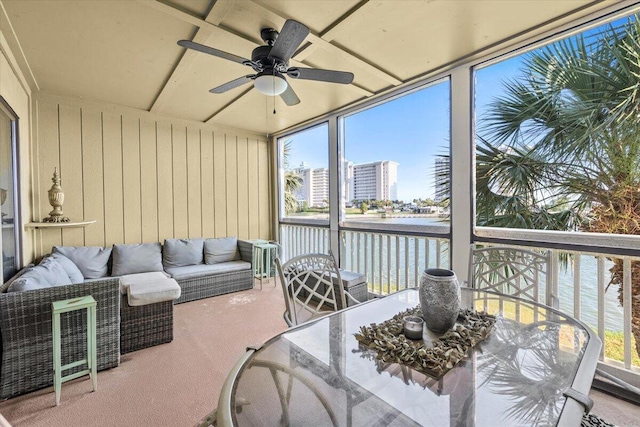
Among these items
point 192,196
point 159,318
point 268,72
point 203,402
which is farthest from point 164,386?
point 192,196

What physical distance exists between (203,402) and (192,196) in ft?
11.2

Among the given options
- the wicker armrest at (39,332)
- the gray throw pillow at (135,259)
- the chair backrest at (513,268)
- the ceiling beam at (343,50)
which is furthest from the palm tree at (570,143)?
the gray throw pillow at (135,259)

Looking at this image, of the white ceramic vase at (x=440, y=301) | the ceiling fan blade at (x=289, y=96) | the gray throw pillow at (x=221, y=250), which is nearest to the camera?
the white ceramic vase at (x=440, y=301)

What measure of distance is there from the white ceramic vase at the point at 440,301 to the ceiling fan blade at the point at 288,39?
63.8 inches

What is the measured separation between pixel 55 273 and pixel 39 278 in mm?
345

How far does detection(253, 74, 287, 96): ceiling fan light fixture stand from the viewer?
2.12 meters

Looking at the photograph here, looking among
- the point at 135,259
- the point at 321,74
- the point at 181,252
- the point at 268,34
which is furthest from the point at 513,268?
the point at 135,259

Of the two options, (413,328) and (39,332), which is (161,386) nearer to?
(39,332)

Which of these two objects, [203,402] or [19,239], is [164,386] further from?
[19,239]

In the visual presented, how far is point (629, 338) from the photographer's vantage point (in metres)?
1.96

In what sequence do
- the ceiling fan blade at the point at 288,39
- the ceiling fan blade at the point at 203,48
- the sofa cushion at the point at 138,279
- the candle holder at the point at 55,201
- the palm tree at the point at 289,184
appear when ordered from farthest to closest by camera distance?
1. the palm tree at the point at 289,184
2. the candle holder at the point at 55,201
3. the sofa cushion at the point at 138,279
4. the ceiling fan blade at the point at 203,48
5. the ceiling fan blade at the point at 288,39

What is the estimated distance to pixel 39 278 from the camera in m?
2.21

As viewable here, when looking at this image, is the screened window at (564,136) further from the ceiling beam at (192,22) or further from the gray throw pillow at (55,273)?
the gray throw pillow at (55,273)

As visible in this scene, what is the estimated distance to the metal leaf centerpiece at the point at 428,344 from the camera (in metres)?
1.04
